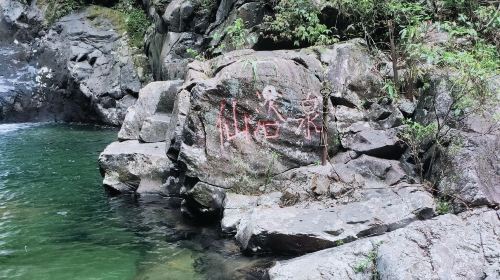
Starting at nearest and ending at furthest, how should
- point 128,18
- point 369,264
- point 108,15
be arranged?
point 369,264 < point 128,18 < point 108,15

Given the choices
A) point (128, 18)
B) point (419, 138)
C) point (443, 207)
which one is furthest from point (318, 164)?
point (128, 18)

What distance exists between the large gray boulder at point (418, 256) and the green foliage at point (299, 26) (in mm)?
5023

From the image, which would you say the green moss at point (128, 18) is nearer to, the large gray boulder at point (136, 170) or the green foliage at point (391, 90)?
the large gray boulder at point (136, 170)

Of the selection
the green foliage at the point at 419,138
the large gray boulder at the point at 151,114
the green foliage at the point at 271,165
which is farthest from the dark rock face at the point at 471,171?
the large gray boulder at the point at 151,114

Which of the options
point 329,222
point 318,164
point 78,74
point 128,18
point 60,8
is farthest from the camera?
point 60,8

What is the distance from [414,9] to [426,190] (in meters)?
4.15

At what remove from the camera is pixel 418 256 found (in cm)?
520

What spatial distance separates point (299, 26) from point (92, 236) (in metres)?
5.76

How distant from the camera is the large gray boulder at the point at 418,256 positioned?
16.6 ft

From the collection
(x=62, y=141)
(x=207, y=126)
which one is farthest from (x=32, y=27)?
(x=207, y=126)

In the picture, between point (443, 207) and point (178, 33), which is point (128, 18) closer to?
point (178, 33)

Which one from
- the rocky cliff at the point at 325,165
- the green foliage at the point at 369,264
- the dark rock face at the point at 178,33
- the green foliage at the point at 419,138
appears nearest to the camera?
the green foliage at the point at 369,264

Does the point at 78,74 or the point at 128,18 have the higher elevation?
the point at 128,18

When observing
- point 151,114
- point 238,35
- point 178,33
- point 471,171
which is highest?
point 178,33
